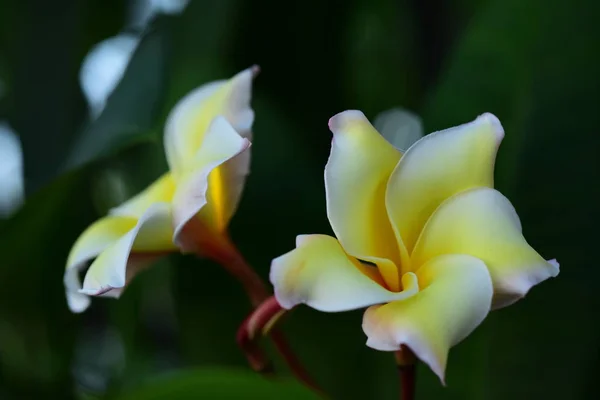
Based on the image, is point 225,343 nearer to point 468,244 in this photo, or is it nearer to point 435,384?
point 435,384

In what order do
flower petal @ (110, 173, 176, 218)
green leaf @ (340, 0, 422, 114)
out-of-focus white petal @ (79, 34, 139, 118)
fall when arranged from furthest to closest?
out-of-focus white petal @ (79, 34, 139, 118), green leaf @ (340, 0, 422, 114), flower petal @ (110, 173, 176, 218)

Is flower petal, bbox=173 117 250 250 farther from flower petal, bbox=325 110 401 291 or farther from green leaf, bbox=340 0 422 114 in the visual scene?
green leaf, bbox=340 0 422 114

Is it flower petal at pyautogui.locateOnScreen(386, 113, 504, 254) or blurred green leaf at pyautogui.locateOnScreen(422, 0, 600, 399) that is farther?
blurred green leaf at pyautogui.locateOnScreen(422, 0, 600, 399)

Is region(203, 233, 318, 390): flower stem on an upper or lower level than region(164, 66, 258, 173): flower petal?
lower

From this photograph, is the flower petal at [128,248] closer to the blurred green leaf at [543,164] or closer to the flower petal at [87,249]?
the flower petal at [87,249]

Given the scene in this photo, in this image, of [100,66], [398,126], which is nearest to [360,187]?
[398,126]

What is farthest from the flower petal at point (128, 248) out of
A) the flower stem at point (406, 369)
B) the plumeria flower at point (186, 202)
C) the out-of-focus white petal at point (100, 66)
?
the out-of-focus white petal at point (100, 66)

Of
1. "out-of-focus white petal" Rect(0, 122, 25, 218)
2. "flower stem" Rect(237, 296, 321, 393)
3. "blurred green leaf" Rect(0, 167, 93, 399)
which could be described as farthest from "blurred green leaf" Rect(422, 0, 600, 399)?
"out-of-focus white petal" Rect(0, 122, 25, 218)

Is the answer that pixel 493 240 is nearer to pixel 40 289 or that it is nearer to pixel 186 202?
pixel 186 202
